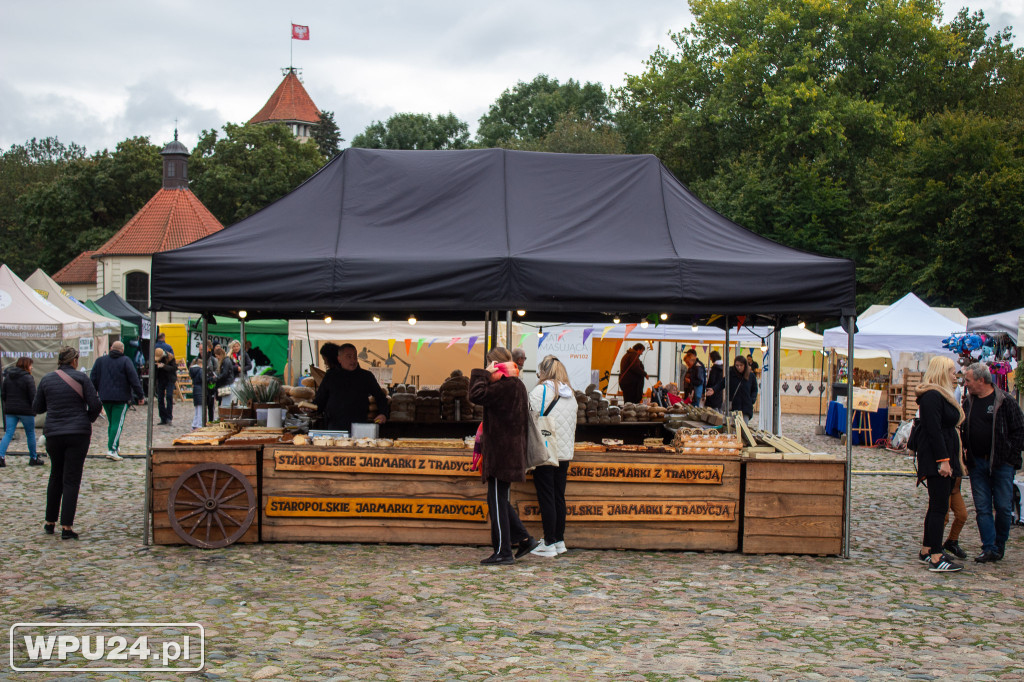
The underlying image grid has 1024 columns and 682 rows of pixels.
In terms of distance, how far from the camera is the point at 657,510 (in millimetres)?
7918

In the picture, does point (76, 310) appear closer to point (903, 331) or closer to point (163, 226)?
point (903, 331)

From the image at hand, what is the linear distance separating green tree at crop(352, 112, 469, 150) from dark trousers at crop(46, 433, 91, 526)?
180 ft

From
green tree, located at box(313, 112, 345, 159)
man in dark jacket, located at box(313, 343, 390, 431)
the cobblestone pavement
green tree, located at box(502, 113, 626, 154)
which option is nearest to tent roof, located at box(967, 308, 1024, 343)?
the cobblestone pavement

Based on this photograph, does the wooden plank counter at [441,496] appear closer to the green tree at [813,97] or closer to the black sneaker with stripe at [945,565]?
the black sneaker with stripe at [945,565]

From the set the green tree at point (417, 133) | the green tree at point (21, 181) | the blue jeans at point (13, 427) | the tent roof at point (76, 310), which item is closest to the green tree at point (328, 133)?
the green tree at point (417, 133)

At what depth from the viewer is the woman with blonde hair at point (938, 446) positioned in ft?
24.6

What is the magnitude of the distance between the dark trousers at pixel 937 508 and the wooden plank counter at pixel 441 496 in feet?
5.23

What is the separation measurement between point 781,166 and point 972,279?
11.6 metres

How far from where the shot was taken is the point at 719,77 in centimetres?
4047

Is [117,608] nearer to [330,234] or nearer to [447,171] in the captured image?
[330,234]

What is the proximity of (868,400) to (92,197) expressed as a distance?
45433 mm

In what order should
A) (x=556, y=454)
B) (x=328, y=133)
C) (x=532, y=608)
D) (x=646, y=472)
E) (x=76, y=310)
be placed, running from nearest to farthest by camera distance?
1. (x=532, y=608)
2. (x=556, y=454)
3. (x=646, y=472)
4. (x=76, y=310)
5. (x=328, y=133)
